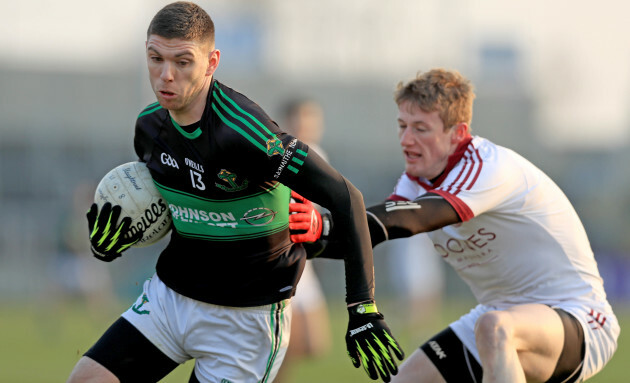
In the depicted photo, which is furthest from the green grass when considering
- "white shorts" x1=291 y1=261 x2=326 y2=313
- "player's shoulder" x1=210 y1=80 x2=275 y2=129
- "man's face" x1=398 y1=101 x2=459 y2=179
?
"player's shoulder" x1=210 y1=80 x2=275 y2=129

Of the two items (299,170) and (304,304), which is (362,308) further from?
(304,304)

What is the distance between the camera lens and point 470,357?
580cm

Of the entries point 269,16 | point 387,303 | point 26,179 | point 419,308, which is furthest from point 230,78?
point 419,308

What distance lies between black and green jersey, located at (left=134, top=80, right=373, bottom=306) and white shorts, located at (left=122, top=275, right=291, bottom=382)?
7 cm

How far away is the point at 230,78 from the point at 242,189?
29.6m

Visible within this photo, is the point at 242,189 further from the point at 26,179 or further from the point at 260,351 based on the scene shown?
the point at 26,179

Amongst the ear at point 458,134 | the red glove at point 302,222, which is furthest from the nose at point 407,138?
the red glove at point 302,222

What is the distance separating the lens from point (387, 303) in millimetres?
22219

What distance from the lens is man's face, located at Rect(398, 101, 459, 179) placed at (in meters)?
5.81

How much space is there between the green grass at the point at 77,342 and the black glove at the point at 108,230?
271cm

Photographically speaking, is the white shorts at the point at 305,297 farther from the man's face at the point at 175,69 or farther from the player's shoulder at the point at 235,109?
the man's face at the point at 175,69

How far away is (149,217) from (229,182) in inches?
24.8

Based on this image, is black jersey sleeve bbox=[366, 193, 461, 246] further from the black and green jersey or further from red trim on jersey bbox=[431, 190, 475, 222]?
the black and green jersey

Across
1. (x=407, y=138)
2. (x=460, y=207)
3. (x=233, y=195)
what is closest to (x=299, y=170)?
(x=233, y=195)
